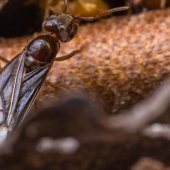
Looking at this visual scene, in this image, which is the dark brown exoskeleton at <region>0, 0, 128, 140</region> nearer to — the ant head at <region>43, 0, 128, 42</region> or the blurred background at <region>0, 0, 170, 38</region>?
the ant head at <region>43, 0, 128, 42</region>

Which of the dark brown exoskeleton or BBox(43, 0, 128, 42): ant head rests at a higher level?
BBox(43, 0, 128, 42): ant head

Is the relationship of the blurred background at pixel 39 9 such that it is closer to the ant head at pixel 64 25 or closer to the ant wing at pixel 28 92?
the ant head at pixel 64 25

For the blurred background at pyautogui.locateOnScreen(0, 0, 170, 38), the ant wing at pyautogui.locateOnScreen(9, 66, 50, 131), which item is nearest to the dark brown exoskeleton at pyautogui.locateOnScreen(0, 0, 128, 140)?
the ant wing at pyautogui.locateOnScreen(9, 66, 50, 131)

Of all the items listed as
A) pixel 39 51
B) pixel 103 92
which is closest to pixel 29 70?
pixel 39 51

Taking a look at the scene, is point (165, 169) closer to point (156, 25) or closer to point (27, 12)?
point (156, 25)

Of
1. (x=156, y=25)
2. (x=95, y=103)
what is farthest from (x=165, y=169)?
(x=156, y=25)

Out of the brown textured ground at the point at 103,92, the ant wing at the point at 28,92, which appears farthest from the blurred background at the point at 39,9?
the ant wing at the point at 28,92
